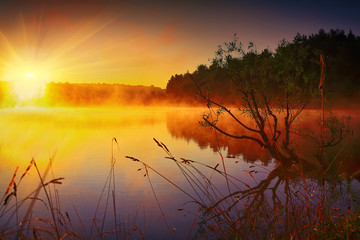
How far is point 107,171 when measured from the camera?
2048cm

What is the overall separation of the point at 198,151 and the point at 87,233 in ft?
64.5

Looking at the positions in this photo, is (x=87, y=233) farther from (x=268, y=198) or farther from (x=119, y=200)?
(x=268, y=198)

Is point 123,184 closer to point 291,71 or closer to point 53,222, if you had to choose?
point 53,222

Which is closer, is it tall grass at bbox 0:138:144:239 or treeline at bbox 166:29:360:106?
tall grass at bbox 0:138:144:239

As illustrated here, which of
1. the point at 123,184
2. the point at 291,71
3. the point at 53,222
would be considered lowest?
the point at 123,184

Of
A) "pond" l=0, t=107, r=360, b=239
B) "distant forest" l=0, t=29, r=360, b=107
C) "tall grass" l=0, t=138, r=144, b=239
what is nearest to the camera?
"tall grass" l=0, t=138, r=144, b=239

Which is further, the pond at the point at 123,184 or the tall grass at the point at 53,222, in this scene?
the pond at the point at 123,184

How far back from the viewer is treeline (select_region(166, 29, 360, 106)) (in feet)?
61.0

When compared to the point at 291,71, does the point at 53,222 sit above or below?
below

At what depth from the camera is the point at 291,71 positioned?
64.7 feet

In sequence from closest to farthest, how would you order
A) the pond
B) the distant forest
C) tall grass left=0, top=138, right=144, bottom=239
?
tall grass left=0, top=138, right=144, bottom=239
the pond
the distant forest

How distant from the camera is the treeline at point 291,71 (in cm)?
1858

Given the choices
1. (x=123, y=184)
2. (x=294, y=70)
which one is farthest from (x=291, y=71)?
(x=123, y=184)

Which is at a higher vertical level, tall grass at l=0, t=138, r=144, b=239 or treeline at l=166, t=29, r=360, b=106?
treeline at l=166, t=29, r=360, b=106
